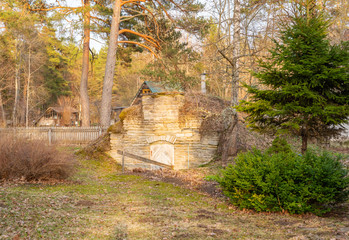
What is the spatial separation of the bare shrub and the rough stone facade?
5.72 m

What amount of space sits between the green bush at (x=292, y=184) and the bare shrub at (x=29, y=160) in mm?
5456

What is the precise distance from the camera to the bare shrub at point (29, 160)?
27.9 feet

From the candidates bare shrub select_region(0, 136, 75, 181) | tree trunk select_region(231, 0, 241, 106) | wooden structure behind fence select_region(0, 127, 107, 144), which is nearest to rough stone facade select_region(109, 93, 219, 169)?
tree trunk select_region(231, 0, 241, 106)

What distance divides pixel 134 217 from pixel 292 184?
333 cm

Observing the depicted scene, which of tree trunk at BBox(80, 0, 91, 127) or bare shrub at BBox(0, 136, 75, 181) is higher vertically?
tree trunk at BBox(80, 0, 91, 127)

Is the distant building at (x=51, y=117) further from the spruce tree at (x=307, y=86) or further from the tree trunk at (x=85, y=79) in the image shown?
the spruce tree at (x=307, y=86)

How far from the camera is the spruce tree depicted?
7.05 metres

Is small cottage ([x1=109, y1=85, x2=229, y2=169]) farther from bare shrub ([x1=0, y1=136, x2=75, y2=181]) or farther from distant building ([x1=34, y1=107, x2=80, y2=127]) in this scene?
distant building ([x1=34, y1=107, x2=80, y2=127])

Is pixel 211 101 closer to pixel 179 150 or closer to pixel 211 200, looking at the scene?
pixel 179 150

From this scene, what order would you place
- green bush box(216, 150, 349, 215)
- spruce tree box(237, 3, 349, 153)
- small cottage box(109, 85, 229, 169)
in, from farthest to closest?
small cottage box(109, 85, 229, 169), spruce tree box(237, 3, 349, 153), green bush box(216, 150, 349, 215)

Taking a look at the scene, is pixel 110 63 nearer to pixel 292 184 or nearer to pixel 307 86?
pixel 307 86

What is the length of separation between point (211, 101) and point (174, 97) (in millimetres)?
1885

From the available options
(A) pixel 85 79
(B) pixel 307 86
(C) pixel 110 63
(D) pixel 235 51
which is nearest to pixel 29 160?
(B) pixel 307 86

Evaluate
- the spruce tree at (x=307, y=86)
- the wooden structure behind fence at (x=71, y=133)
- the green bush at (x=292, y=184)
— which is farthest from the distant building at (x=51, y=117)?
the green bush at (x=292, y=184)
